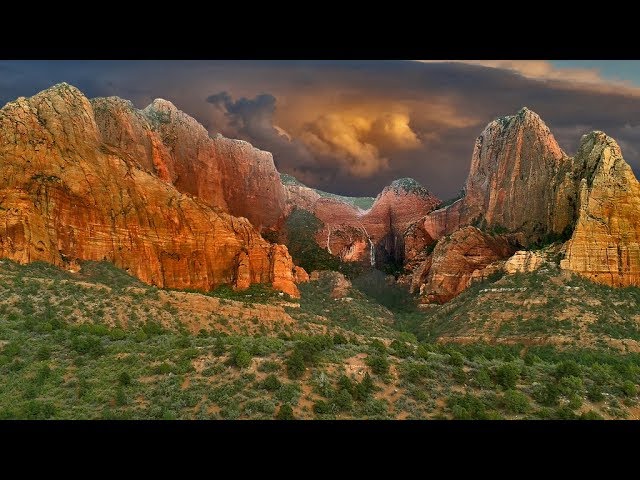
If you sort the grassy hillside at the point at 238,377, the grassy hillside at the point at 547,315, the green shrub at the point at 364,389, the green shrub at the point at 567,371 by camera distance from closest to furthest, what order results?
1. the grassy hillside at the point at 238,377
2. the green shrub at the point at 364,389
3. the green shrub at the point at 567,371
4. the grassy hillside at the point at 547,315

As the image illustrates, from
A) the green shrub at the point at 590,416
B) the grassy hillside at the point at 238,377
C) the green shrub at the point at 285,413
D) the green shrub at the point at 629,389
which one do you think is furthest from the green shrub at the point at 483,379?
the green shrub at the point at 285,413

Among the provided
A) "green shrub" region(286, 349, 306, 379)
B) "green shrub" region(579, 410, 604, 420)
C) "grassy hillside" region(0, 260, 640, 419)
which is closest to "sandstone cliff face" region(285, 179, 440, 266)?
"grassy hillside" region(0, 260, 640, 419)

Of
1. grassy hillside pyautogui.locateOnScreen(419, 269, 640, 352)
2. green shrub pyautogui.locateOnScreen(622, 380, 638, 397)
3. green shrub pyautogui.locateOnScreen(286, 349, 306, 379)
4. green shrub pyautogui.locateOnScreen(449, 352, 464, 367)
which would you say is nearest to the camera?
green shrub pyautogui.locateOnScreen(286, 349, 306, 379)

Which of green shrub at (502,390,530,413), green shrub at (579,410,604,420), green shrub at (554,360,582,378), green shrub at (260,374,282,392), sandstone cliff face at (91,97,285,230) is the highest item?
sandstone cliff face at (91,97,285,230)

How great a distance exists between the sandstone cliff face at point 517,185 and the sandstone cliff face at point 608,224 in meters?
5.72

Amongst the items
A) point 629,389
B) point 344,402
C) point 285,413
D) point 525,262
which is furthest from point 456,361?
point 525,262

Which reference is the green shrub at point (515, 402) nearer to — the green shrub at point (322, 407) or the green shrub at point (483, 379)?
the green shrub at point (483, 379)

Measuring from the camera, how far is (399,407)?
29.1m

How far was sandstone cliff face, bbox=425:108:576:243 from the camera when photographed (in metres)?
92.1

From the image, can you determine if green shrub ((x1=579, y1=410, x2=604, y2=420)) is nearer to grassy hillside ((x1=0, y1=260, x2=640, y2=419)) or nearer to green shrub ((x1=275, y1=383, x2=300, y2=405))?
grassy hillside ((x1=0, y1=260, x2=640, y2=419))

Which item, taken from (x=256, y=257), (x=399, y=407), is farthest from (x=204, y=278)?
(x=399, y=407)

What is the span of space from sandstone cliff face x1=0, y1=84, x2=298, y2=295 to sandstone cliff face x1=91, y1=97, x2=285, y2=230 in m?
0.41

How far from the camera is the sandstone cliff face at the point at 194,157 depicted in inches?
3521

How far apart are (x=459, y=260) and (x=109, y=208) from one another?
62266mm
